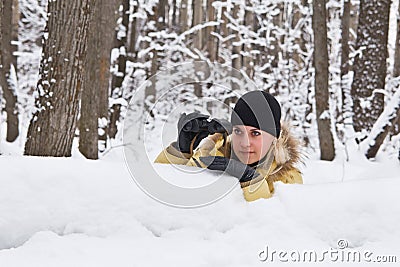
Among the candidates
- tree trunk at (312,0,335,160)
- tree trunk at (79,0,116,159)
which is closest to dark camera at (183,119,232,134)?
tree trunk at (79,0,116,159)

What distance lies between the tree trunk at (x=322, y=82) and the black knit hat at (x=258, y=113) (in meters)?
4.57

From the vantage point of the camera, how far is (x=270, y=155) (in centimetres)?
270

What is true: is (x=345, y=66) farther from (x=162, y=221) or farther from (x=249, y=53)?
(x=162, y=221)

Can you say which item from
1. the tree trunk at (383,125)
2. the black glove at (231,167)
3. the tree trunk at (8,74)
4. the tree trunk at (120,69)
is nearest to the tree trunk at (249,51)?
the tree trunk at (120,69)

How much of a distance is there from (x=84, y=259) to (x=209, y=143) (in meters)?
1.07

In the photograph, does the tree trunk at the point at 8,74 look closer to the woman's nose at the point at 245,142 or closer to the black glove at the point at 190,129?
the black glove at the point at 190,129

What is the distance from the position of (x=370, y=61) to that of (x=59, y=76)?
5.22 meters

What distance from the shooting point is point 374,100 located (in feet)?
23.6

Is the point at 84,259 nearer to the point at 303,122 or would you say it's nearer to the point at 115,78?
the point at 115,78

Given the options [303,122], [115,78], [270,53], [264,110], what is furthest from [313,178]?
[270,53]

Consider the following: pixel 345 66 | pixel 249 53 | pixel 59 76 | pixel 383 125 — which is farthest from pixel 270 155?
pixel 249 53

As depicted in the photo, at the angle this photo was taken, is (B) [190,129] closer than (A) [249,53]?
Yes

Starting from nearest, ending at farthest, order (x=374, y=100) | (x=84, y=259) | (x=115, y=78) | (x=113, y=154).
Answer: (x=84, y=259) → (x=113, y=154) → (x=374, y=100) → (x=115, y=78)

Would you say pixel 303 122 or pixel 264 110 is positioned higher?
pixel 264 110
